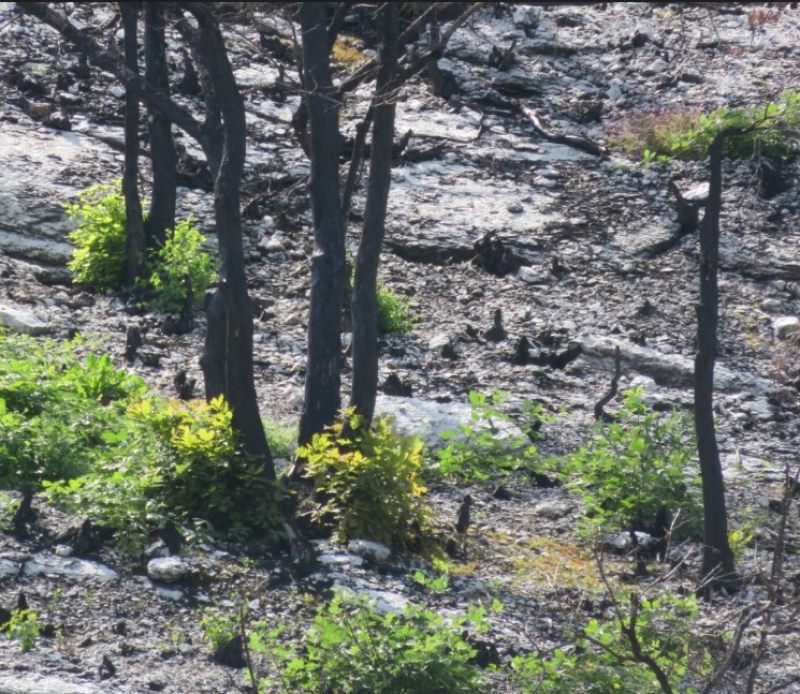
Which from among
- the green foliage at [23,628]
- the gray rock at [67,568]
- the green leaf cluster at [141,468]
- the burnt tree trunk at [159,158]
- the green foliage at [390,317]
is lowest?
the green foliage at [23,628]

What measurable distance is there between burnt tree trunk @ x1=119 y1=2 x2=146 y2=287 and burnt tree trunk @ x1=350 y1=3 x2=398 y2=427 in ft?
12.5

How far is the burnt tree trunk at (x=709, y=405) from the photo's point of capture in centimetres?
781

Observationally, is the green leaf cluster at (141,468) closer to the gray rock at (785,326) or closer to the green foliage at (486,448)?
the green foliage at (486,448)

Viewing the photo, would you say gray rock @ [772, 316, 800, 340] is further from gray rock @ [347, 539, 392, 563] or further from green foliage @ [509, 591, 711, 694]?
green foliage @ [509, 591, 711, 694]

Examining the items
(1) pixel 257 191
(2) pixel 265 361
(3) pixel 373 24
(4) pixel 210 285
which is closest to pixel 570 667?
(2) pixel 265 361

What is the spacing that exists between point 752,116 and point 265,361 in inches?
277

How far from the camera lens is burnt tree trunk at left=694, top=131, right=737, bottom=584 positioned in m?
7.81

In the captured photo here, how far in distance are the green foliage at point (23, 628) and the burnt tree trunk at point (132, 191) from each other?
6.07 m

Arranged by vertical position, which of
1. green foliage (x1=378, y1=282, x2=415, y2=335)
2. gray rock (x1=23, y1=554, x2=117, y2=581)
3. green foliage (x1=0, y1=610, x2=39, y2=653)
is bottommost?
green foliage (x1=0, y1=610, x2=39, y2=653)

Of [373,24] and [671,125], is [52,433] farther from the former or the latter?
[373,24]

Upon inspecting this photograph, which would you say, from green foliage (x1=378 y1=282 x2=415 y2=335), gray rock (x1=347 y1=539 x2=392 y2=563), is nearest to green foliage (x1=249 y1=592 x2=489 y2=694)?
gray rock (x1=347 y1=539 x2=392 y2=563)

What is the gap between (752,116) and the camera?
1533 cm

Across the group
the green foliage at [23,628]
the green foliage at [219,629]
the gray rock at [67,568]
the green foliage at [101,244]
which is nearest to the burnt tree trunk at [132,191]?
the green foliage at [101,244]

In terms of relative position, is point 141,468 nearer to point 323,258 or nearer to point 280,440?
point 280,440
